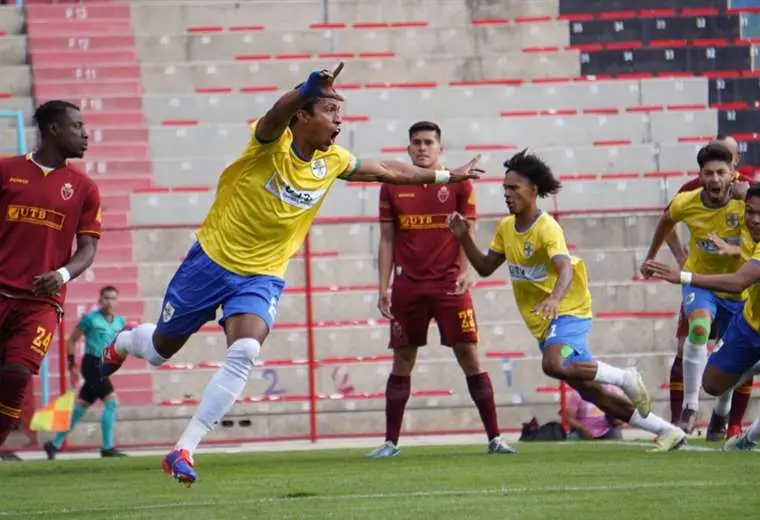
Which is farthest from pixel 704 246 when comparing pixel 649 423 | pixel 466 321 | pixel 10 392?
pixel 10 392

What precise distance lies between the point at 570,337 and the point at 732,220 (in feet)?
6.68

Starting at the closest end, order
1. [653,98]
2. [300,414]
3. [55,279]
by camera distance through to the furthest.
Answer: [55,279], [300,414], [653,98]

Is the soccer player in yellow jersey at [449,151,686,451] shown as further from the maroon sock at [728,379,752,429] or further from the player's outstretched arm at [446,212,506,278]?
the maroon sock at [728,379,752,429]

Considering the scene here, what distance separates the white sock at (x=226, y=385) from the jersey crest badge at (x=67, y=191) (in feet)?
7.32

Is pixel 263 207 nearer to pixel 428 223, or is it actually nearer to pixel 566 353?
pixel 566 353

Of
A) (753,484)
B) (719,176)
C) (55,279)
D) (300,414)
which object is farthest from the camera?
(300,414)

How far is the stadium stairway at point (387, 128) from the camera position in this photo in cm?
1695

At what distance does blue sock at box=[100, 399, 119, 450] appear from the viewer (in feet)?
48.8

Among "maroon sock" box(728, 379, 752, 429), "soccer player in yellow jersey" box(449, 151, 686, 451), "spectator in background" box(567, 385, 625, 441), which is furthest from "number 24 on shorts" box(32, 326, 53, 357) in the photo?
"spectator in background" box(567, 385, 625, 441)

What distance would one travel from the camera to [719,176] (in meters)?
12.8

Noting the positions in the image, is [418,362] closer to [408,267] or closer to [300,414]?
[300,414]

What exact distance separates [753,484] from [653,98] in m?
13.2

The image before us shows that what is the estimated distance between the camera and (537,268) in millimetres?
11852

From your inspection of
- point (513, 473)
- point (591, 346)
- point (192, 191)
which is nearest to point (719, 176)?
point (513, 473)
